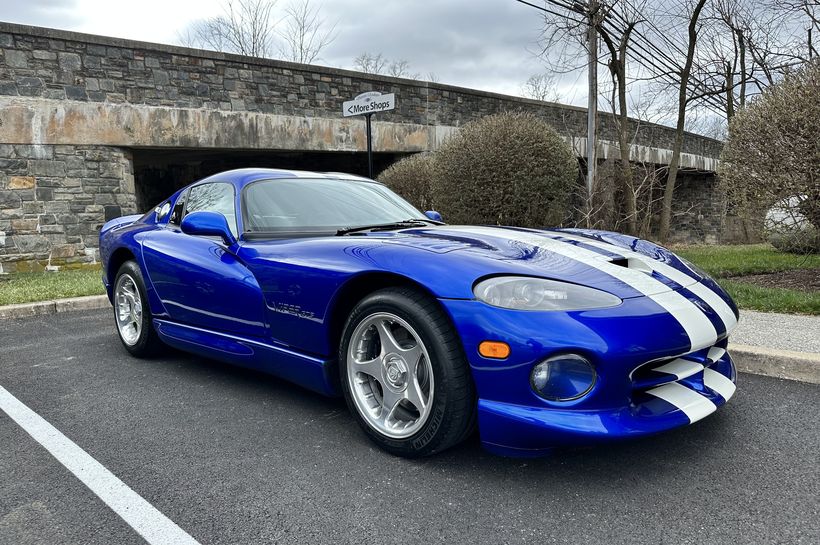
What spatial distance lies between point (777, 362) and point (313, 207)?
9.65ft

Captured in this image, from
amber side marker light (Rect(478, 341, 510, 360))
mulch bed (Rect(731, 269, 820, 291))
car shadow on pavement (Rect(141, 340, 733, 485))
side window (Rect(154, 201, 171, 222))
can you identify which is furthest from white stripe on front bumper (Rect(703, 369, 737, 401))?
mulch bed (Rect(731, 269, 820, 291))

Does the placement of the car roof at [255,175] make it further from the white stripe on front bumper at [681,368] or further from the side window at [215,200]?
the white stripe on front bumper at [681,368]

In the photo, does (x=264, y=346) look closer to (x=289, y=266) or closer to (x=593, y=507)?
(x=289, y=266)

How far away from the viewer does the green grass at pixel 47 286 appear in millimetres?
6809

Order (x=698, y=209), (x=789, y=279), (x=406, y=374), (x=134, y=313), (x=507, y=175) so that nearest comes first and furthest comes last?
(x=406, y=374)
(x=134, y=313)
(x=789, y=279)
(x=507, y=175)
(x=698, y=209)

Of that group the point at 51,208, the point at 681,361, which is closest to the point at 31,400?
the point at 681,361

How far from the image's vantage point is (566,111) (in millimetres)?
17219

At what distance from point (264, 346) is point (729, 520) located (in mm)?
2172

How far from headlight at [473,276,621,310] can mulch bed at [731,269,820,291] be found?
16.4 ft

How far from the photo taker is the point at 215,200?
3.73 m

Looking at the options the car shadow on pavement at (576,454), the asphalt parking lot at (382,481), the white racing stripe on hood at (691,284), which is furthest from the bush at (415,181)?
the car shadow on pavement at (576,454)

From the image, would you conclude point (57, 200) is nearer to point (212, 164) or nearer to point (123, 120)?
point (123, 120)

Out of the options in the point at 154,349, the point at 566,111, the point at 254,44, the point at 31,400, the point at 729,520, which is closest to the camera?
the point at 729,520

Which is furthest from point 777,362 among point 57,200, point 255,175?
point 57,200
